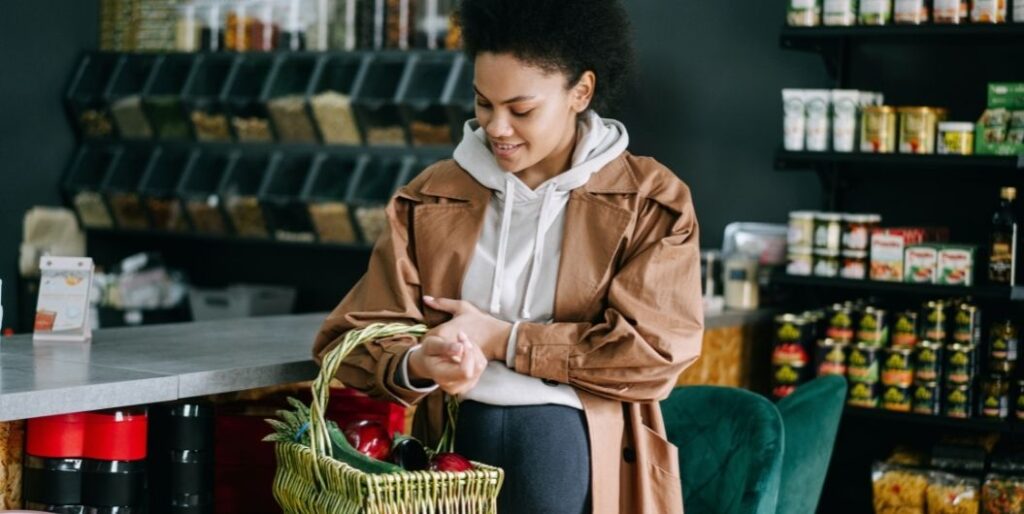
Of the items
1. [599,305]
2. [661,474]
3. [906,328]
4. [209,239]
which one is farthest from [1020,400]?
[209,239]

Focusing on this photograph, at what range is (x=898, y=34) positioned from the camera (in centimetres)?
423

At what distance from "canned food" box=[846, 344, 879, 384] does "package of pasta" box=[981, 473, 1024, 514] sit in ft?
1.54

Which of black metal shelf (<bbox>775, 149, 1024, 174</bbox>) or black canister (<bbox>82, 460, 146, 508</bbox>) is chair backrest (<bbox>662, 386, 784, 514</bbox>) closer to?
black canister (<bbox>82, 460, 146, 508</bbox>)

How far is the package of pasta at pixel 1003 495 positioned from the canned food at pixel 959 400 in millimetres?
222

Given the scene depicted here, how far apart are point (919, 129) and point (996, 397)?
85cm

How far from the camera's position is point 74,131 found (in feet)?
22.6

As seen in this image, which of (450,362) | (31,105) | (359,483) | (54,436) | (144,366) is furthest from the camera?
(31,105)

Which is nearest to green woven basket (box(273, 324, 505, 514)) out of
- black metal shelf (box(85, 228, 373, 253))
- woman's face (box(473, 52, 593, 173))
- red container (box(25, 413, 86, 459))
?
woman's face (box(473, 52, 593, 173))

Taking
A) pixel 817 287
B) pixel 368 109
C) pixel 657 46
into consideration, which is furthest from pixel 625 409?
pixel 368 109

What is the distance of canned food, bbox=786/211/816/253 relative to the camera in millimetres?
4361

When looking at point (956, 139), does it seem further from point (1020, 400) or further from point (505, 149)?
point (505, 149)

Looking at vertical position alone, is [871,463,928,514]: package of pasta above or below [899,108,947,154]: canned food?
below

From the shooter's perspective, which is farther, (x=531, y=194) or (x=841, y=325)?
(x=841, y=325)

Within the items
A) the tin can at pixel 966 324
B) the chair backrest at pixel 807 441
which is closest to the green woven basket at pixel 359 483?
the chair backrest at pixel 807 441
